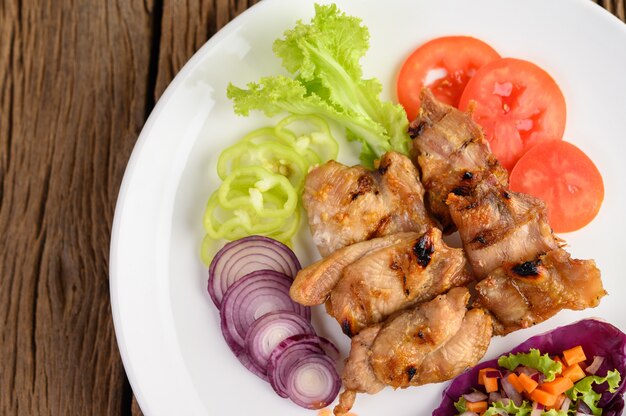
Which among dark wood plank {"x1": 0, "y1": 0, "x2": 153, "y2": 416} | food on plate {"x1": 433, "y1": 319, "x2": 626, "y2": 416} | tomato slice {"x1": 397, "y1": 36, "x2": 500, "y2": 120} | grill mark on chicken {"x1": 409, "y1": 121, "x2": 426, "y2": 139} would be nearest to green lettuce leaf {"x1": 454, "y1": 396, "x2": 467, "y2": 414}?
food on plate {"x1": 433, "y1": 319, "x2": 626, "y2": 416}

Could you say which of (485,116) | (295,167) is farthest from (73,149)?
(485,116)

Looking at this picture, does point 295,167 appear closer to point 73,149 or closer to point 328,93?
point 328,93

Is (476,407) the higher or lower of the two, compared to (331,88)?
lower

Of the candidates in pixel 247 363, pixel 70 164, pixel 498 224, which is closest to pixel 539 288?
pixel 498 224

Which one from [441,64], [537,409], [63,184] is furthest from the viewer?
[63,184]

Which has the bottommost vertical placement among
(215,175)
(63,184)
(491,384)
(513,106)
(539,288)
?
(491,384)

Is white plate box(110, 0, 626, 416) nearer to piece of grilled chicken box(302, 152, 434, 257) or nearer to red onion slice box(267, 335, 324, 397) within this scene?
red onion slice box(267, 335, 324, 397)

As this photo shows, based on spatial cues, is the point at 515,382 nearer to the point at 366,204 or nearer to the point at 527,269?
the point at 527,269
